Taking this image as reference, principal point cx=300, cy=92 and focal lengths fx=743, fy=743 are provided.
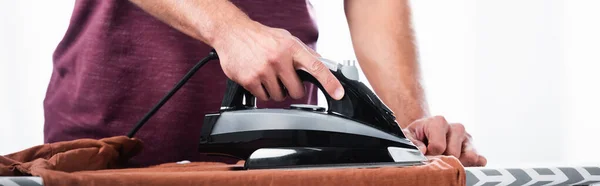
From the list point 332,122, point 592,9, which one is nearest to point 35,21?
point 332,122


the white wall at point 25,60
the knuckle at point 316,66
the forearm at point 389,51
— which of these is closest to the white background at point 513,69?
the white wall at point 25,60

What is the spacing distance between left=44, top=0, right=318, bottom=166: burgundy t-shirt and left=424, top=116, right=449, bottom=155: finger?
0.33 meters

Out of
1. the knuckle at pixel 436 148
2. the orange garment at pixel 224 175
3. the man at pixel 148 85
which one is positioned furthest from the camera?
the man at pixel 148 85

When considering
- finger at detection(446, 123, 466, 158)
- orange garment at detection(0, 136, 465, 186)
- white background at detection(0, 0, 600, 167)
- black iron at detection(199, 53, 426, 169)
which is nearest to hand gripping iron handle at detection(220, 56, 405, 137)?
black iron at detection(199, 53, 426, 169)

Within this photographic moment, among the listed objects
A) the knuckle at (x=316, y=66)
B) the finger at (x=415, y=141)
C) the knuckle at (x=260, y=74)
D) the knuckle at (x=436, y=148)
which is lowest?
the knuckle at (x=436, y=148)

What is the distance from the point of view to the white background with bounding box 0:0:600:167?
9.99ft

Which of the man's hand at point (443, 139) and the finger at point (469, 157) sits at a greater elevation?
the man's hand at point (443, 139)

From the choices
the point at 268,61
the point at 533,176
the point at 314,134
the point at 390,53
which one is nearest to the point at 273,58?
the point at 268,61

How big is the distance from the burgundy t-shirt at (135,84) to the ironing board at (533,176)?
0.60 meters

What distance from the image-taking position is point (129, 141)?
1.12m

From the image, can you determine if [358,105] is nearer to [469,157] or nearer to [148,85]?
[469,157]

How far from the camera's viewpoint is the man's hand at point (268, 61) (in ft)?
3.42

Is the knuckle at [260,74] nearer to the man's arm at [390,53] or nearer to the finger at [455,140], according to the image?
the finger at [455,140]

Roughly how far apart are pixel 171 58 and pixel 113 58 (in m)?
0.11
